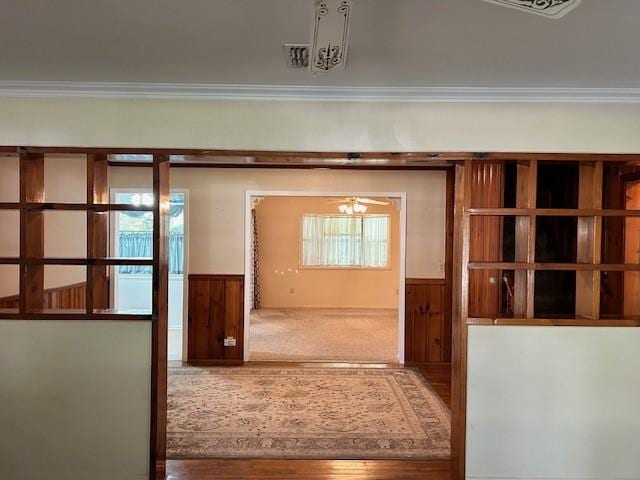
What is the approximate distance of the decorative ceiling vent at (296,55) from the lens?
200cm

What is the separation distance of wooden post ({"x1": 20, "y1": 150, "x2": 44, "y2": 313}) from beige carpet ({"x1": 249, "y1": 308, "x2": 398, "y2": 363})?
3.15 m

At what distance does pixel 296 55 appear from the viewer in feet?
6.85

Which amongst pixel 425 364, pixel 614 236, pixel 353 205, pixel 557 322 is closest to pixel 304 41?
pixel 557 322

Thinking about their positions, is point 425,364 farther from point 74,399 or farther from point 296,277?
point 296,277

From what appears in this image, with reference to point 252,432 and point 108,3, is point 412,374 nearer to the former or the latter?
Answer: point 252,432

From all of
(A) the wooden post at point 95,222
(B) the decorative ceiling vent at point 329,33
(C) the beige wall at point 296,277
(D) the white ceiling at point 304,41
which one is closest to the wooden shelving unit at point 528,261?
(D) the white ceiling at point 304,41

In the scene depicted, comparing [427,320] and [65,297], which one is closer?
[65,297]

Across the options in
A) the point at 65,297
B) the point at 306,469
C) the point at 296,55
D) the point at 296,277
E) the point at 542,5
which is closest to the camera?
the point at 542,5

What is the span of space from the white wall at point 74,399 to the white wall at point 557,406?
1.98 m

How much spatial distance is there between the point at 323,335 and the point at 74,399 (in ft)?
14.7

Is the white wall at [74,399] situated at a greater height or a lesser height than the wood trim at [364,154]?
lesser

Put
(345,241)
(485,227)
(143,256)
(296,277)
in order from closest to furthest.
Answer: (485,227) < (143,256) < (296,277) < (345,241)

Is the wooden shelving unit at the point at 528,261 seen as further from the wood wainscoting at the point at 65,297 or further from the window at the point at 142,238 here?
the window at the point at 142,238

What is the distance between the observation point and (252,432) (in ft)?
11.1
